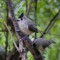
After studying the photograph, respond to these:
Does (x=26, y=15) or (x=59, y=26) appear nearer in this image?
(x=26, y=15)

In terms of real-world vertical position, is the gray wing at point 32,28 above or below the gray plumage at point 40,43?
above

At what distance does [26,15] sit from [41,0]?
199 mm

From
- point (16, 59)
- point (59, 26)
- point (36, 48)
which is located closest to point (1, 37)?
point (16, 59)

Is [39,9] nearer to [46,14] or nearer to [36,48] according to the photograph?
[46,14]

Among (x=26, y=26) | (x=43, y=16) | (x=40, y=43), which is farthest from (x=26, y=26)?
(x=40, y=43)

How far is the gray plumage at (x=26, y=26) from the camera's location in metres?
1.47

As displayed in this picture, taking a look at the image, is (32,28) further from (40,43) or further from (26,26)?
(40,43)

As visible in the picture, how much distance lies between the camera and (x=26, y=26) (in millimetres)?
1559

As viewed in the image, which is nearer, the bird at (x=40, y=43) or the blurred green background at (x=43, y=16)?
the bird at (x=40, y=43)

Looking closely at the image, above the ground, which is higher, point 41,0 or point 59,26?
point 41,0

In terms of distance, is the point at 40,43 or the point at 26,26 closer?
the point at 40,43

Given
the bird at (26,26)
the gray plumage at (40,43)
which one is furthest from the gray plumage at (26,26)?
the gray plumage at (40,43)

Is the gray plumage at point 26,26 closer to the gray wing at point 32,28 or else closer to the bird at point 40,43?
the gray wing at point 32,28

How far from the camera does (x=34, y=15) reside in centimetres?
150
